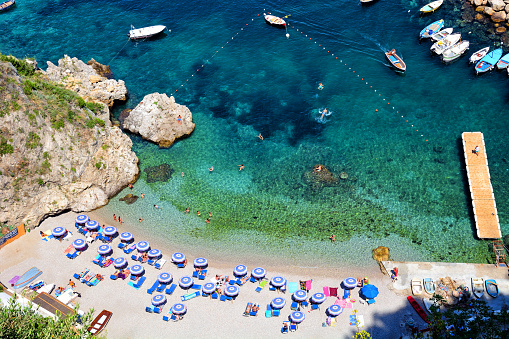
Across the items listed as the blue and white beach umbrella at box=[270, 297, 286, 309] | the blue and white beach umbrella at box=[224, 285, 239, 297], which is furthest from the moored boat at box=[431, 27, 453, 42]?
the blue and white beach umbrella at box=[224, 285, 239, 297]

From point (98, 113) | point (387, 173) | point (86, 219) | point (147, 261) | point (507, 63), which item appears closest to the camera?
point (147, 261)

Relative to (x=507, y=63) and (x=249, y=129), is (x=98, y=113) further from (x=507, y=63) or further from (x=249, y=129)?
(x=507, y=63)

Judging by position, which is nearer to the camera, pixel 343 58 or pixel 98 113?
pixel 98 113

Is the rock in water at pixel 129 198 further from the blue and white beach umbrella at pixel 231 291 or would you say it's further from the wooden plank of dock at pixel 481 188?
the wooden plank of dock at pixel 481 188

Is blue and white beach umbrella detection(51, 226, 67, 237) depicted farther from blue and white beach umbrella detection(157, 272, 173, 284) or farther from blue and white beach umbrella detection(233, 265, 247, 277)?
blue and white beach umbrella detection(233, 265, 247, 277)

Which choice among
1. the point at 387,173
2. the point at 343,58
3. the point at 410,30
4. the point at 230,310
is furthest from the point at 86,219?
the point at 410,30

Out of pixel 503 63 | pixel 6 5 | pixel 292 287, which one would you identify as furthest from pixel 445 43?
pixel 6 5

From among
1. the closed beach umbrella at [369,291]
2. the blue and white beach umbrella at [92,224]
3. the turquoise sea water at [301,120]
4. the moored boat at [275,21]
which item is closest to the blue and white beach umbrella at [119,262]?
the turquoise sea water at [301,120]
